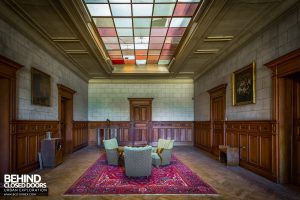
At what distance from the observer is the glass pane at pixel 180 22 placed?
21.5 feet

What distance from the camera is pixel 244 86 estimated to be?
6859mm

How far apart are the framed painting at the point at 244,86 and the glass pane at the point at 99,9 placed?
3.92 metres

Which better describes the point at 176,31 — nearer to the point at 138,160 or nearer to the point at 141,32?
the point at 141,32

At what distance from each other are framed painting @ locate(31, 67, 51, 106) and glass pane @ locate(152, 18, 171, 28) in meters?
3.49

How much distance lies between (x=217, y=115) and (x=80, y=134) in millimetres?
6246

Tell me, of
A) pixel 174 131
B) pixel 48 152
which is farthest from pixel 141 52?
pixel 48 152

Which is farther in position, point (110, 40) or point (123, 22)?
point (110, 40)

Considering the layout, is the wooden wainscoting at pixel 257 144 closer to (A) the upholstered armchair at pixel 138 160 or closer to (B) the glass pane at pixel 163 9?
(A) the upholstered armchair at pixel 138 160

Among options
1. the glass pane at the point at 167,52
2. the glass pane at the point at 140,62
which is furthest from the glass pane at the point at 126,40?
the glass pane at the point at 140,62

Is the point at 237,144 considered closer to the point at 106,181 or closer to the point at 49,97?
the point at 106,181

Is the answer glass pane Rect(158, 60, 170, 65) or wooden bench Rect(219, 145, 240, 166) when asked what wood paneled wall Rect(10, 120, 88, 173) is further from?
glass pane Rect(158, 60, 170, 65)

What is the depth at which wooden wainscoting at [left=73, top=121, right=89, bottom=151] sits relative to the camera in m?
10.6

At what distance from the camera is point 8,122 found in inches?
213

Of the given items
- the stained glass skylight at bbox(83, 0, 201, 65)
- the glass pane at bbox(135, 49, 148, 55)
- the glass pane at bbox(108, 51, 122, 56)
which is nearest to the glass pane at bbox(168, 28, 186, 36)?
the stained glass skylight at bbox(83, 0, 201, 65)
